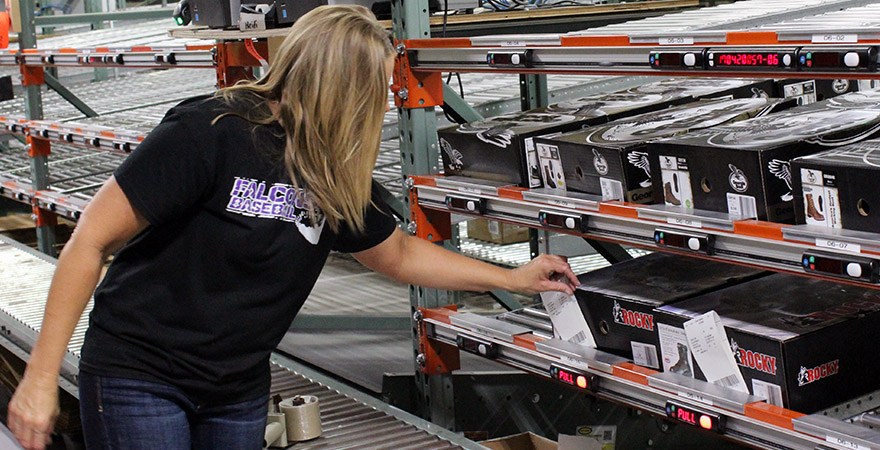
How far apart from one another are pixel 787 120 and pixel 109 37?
17.4ft

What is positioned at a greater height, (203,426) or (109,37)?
(109,37)

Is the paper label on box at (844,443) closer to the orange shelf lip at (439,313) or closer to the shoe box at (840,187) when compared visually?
the shoe box at (840,187)

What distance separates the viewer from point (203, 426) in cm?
219

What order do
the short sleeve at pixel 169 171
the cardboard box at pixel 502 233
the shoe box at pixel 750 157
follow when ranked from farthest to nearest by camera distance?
1. the cardboard box at pixel 502 233
2. the shoe box at pixel 750 157
3. the short sleeve at pixel 169 171

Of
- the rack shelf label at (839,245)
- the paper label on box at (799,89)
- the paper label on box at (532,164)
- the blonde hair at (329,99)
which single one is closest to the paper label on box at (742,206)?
the rack shelf label at (839,245)

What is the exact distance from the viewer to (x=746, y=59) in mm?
2229

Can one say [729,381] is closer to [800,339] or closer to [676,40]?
[800,339]

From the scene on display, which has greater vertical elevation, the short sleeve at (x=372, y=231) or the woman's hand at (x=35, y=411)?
the short sleeve at (x=372, y=231)

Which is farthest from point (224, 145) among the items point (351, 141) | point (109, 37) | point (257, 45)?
point (109, 37)

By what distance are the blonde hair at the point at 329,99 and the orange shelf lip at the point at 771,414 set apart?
3.21ft

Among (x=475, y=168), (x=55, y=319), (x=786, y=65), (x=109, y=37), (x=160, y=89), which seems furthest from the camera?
(x=160, y=89)

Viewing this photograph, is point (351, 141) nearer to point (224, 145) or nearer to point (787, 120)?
point (224, 145)

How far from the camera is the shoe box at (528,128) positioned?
292cm

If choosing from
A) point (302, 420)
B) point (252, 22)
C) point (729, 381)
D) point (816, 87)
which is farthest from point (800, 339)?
point (252, 22)
